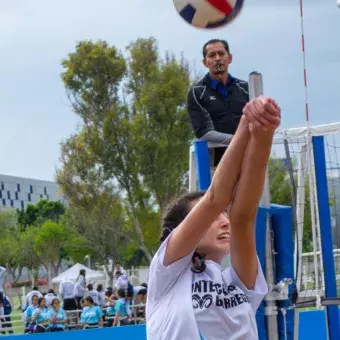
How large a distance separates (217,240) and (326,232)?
364cm

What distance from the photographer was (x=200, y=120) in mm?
5980

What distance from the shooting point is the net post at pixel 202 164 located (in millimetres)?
5672

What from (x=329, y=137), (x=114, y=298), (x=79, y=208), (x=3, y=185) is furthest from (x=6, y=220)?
(x=329, y=137)

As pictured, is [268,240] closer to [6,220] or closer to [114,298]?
[114,298]

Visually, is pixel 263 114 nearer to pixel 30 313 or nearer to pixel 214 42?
pixel 214 42

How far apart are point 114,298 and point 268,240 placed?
58.7 feet

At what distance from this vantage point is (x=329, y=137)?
7559 mm

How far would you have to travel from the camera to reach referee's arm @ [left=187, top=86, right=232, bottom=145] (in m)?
5.89

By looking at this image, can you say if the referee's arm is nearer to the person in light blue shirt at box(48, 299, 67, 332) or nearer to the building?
the person in light blue shirt at box(48, 299, 67, 332)

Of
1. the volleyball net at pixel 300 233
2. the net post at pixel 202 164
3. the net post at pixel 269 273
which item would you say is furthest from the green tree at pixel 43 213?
the net post at pixel 269 273

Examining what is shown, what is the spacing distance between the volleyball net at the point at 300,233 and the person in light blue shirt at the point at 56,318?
11597 millimetres

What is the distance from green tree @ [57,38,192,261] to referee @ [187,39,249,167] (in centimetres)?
2731

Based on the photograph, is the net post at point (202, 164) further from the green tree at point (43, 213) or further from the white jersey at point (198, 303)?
the green tree at point (43, 213)

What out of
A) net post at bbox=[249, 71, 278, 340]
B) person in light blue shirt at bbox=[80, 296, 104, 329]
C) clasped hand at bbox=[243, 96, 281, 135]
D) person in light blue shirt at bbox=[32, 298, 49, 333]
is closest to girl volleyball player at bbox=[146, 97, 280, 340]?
clasped hand at bbox=[243, 96, 281, 135]
